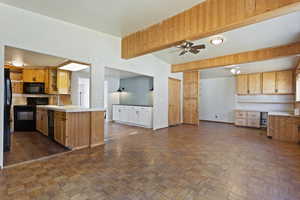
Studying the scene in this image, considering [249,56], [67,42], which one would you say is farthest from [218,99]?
[67,42]

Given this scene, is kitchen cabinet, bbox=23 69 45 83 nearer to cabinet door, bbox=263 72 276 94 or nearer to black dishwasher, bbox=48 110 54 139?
black dishwasher, bbox=48 110 54 139

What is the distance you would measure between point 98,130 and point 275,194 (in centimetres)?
362

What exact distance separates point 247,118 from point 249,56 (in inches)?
126

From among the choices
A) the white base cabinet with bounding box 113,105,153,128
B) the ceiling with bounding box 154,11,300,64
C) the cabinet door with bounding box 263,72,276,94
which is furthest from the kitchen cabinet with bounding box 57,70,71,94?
the cabinet door with bounding box 263,72,276,94

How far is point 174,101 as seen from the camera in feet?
23.6

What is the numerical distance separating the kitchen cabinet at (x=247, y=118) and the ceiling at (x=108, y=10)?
5827mm

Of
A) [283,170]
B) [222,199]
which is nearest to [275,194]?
[222,199]

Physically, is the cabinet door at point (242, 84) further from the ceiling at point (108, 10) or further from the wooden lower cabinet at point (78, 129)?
the wooden lower cabinet at point (78, 129)

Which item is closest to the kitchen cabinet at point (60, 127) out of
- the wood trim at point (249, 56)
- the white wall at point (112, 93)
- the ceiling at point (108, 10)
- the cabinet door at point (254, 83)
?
the ceiling at point (108, 10)

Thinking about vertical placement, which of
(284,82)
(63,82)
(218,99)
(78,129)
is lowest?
(78,129)

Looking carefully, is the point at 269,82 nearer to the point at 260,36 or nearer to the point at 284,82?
the point at 284,82

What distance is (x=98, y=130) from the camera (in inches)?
158

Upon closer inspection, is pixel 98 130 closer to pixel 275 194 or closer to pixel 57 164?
pixel 57 164

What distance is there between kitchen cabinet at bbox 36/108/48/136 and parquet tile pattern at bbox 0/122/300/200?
6.57 ft
